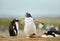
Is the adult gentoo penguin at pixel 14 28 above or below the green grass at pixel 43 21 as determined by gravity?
below

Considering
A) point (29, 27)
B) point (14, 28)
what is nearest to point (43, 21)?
point (29, 27)

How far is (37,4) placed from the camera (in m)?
1.32

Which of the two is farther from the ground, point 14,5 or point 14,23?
point 14,5

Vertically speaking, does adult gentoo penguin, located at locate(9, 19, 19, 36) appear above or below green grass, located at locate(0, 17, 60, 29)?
below

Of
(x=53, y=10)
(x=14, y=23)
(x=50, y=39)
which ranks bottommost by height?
(x=50, y=39)

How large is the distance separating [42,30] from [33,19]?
128mm

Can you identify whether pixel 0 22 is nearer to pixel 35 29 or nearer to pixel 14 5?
pixel 14 5

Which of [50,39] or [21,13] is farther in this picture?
[21,13]

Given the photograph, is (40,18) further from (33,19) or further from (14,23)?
(14,23)

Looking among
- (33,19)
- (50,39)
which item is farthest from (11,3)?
(50,39)

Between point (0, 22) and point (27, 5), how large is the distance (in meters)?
0.29

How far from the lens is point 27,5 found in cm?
131

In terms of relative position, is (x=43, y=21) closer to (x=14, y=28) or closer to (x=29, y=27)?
(x=29, y=27)

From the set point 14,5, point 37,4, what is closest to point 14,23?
point 14,5
